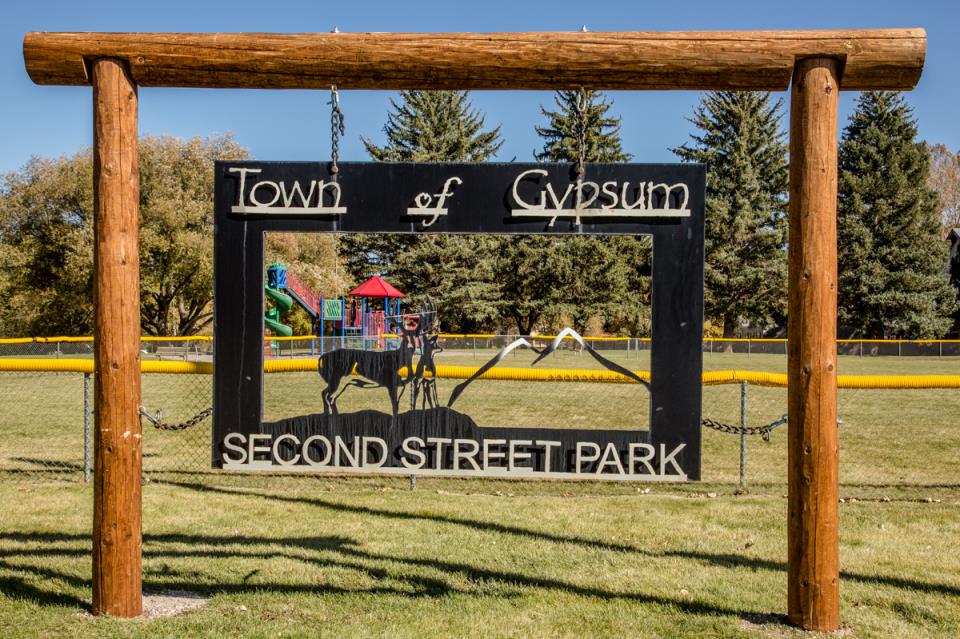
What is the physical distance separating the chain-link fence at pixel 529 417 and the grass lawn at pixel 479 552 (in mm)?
125

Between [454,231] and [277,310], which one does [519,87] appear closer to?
[454,231]

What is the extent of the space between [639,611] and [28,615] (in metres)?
3.45

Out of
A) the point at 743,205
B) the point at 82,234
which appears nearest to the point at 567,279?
the point at 743,205

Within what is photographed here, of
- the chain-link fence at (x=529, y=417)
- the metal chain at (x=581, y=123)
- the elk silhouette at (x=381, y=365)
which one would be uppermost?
the metal chain at (x=581, y=123)

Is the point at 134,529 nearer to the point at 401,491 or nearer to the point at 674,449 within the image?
the point at 674,449

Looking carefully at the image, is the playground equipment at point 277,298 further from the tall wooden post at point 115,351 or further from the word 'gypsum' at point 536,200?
the tall wooden post at point 115,351

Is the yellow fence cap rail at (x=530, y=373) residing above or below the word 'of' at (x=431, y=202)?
below

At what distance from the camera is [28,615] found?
4.74 m

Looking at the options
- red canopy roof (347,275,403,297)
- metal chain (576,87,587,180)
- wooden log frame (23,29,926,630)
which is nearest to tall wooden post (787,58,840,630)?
wooden log frame (23,29,926,630)

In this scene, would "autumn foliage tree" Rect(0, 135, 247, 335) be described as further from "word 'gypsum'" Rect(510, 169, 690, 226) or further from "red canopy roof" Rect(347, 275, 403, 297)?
"word 'gypsum'" Rect(510, 169, 690, 226)

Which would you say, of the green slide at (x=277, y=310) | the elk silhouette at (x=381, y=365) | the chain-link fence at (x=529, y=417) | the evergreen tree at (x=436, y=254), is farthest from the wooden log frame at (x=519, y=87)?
the evergreen tree at (x=436, y=254)

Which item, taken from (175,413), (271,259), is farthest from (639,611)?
(271,259)

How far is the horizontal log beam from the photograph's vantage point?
4.66 m

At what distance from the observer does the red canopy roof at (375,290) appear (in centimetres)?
2114
